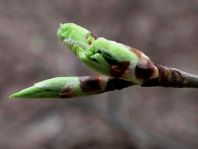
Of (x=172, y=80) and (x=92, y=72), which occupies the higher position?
(x=92, y=72)

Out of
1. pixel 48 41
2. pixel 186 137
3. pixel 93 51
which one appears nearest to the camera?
pixel 93 51

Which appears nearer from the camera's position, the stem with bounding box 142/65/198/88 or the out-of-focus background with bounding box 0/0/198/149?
the stem with bounding box 142/65/198/88

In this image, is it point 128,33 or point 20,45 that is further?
point 20,45

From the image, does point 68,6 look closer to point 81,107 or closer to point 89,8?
point 89,8

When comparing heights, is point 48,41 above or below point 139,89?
above

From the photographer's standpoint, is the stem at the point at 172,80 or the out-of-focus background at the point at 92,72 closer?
the stem at the point at 172,80

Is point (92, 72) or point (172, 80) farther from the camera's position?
point (92, 72)

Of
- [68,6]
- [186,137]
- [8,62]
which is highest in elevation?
[68,6]

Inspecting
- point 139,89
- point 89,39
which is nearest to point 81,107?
point 139,89
